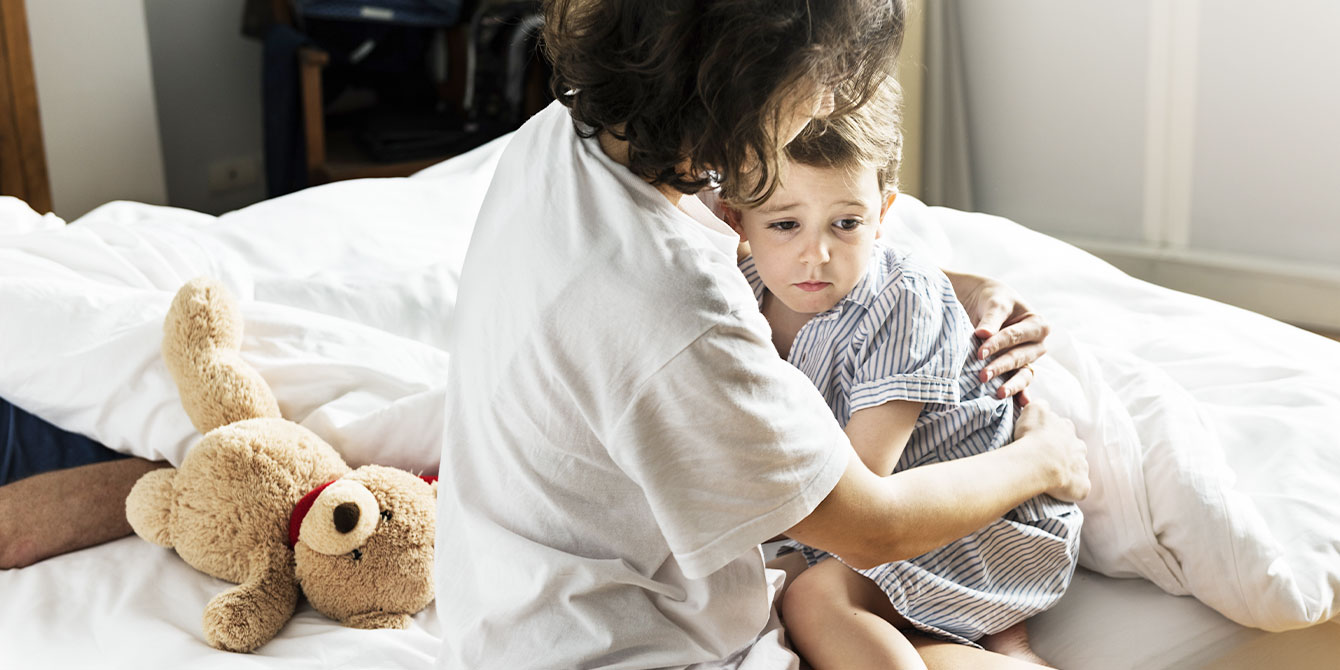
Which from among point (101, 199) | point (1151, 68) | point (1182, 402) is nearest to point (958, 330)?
point (1182, 402)

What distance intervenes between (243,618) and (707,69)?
745 millimetres

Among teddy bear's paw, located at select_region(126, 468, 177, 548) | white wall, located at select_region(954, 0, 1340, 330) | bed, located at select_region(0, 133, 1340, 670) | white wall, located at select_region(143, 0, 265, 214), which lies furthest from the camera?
white wall, located at select_region(143, 0, 265, 214)

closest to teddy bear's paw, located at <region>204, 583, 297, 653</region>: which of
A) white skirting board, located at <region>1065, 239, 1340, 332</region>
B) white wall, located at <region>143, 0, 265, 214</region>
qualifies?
white skirting board, located at <region>1065, 239, 1340, 332</region>

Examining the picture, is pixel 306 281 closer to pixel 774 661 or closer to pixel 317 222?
pixel 317 222

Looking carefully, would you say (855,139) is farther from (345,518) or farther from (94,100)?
(94,100)

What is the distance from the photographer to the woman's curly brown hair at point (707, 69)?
2.38ft

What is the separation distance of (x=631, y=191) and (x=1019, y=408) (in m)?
0.61

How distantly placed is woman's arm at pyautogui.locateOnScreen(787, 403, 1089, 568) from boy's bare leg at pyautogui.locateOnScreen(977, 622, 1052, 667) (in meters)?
0.14

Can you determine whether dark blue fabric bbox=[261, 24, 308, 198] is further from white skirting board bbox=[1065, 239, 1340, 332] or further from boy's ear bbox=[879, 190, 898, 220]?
boy's ear bbox=[879, 190, 898, 220]

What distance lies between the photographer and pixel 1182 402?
1.31 meters

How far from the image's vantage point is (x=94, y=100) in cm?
295

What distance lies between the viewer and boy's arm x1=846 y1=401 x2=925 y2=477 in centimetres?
106

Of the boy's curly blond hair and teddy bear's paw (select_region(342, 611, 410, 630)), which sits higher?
the boy's curly blond hair

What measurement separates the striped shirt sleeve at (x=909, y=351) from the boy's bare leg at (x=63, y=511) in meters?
0.85
